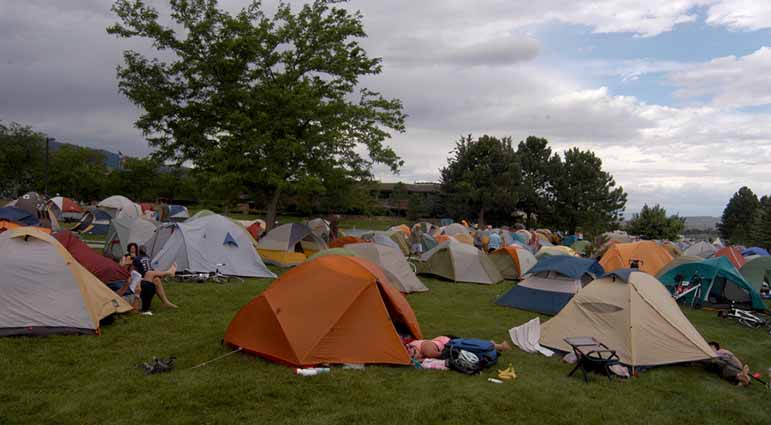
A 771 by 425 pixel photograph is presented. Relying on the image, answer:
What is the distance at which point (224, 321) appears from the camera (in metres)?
9.00

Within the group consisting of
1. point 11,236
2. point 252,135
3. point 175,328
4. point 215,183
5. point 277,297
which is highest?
point 252,135

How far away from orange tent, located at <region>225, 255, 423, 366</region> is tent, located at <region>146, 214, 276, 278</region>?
6.96 meters

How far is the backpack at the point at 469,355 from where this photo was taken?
6.73m

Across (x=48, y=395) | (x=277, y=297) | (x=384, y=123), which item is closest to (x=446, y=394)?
(x=277, y=297)

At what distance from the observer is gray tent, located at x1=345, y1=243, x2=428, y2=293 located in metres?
13.0

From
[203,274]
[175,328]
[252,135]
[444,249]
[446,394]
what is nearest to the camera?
[446,394]

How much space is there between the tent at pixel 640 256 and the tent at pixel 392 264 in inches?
291

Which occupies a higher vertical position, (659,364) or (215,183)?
(215,183)

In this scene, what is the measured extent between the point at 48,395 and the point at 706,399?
7.89 meters

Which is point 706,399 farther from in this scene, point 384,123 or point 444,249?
point 384,123

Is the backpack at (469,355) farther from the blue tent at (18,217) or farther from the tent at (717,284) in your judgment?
the blue tent at (18,217)

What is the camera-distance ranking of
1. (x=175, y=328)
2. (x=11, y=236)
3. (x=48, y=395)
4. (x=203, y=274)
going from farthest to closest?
(x=203, y=274) < (x=175, y=328) < (x=11, y=236) < (x=48, y=395)

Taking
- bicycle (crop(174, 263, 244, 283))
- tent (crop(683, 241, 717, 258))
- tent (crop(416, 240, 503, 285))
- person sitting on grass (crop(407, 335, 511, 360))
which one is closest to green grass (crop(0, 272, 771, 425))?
person sitting on grass (crop(407, 335, 511, 360))

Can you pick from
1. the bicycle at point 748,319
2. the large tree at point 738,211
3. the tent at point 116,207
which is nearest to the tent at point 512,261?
the bicycle at point 748,319
